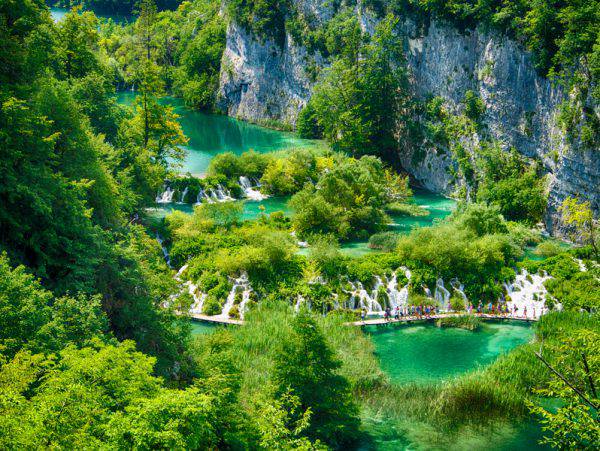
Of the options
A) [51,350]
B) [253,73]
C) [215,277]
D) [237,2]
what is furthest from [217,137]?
[51,350]

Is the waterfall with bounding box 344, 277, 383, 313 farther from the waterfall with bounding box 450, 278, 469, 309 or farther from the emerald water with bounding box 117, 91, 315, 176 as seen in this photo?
the emerald water with bounding box 117, 91, 315, 176

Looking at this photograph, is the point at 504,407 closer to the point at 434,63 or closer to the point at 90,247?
the point at 90,247

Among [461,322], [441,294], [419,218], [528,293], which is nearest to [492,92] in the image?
[419,218]

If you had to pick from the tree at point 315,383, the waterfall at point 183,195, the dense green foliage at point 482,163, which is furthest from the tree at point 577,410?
Result: the waterfall at point 183,195

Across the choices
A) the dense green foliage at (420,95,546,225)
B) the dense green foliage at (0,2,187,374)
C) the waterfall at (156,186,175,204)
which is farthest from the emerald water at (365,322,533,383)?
the waterfall at (156,186,175,204)

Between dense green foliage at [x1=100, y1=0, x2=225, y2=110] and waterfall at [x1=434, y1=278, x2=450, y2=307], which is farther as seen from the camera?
dense green foliage at [x1=100, y1=0, x2=225, y2=110]

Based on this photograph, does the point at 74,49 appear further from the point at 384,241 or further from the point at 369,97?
the point at 369,97

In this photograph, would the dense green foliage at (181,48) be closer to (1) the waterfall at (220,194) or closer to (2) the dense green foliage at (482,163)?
(1) the waterfall at (220,194)
